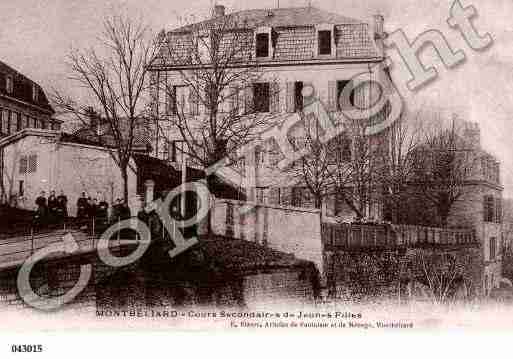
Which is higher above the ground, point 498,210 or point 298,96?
point 298,96

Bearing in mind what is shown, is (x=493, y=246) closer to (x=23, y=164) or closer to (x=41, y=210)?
(x=41, y=210)

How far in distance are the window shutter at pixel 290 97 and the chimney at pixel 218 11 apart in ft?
4.96

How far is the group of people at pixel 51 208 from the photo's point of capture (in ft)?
23.8

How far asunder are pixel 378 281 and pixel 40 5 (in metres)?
5.79

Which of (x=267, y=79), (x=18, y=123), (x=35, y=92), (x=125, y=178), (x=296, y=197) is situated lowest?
(x=296, y=197)

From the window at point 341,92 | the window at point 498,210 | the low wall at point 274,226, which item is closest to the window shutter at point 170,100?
the low wall at point 274,226

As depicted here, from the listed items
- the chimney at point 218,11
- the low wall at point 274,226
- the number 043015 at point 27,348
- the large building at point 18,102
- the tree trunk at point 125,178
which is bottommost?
the number 043015 at point 27,348

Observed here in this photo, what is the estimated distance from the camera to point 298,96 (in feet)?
28.1

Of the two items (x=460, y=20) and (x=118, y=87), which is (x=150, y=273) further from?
(x=460, y=20)

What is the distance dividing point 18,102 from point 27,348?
3.15 m

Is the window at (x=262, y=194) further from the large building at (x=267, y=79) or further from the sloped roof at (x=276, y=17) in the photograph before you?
the sloped roof at (x=276, y=17)

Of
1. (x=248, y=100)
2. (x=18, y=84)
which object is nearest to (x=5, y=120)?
(x=18, y=84)

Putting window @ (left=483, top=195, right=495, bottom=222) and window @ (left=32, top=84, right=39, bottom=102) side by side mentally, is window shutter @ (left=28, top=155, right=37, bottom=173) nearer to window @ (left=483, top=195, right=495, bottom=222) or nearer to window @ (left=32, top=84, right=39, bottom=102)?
window @ (left=32, top=84, right=39, bottom=102)

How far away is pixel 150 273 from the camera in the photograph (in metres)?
6.89
